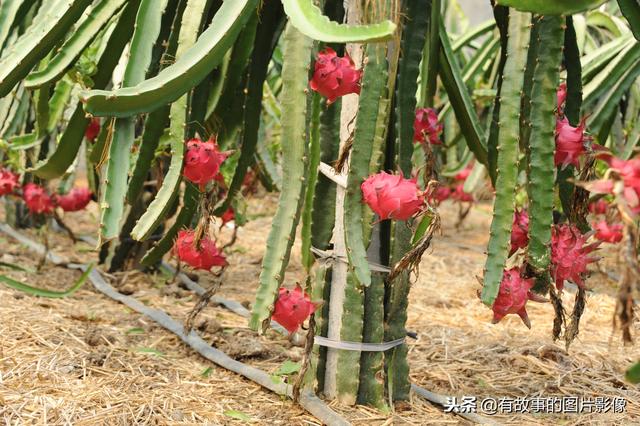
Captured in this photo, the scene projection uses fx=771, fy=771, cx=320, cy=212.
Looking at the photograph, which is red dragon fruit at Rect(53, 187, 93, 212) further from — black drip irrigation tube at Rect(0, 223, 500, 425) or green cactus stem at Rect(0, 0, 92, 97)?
green cactus stem at Rect(0, 0, 92, 97)

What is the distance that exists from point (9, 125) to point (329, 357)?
5.49 feet

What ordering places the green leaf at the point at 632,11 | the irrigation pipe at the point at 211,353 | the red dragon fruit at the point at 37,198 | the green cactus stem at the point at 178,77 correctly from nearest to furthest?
1. the green cactus stem at the point at 178,77
2. the green leaf at the point at 632,11
3. the irrigation pipe at the point at 211,353
4. the red dragon fruit at the point at 37,198

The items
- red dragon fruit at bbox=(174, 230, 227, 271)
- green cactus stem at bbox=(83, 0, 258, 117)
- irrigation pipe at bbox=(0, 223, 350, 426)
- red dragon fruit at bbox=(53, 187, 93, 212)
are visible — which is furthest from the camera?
red dragon fruit at bbox=(53, 187, 93, 212)

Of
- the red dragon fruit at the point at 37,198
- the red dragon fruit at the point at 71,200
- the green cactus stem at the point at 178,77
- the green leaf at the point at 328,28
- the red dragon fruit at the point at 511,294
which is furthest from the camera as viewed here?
the red dragon fruit at the point at 71,200

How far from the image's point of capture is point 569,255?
4.65ft

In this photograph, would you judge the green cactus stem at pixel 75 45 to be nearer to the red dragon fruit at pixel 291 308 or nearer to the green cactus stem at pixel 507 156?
the red dragon fruit at pixel 291 308

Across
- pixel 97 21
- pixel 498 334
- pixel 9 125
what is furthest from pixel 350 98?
pixel 9 125

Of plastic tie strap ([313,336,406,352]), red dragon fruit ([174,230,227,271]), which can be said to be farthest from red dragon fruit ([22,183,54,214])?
plastic tie strap ([313,336,406,352])

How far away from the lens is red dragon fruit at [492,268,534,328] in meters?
1.40

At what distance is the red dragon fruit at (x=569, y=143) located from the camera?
1417mm

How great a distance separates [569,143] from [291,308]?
0.61 m

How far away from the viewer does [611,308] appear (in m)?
3.16

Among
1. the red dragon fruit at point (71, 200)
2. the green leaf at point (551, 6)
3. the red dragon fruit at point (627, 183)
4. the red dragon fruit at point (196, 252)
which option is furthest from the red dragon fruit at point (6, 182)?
→ the red dragon fruit at point (627, 183)

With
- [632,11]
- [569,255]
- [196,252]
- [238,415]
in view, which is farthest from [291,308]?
[632,11]
